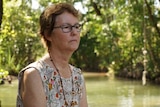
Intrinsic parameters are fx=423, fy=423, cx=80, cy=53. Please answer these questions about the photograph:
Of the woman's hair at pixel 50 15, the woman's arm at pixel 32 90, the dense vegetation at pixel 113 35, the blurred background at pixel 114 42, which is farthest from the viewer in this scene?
the dense vegetation at pixel 113 35

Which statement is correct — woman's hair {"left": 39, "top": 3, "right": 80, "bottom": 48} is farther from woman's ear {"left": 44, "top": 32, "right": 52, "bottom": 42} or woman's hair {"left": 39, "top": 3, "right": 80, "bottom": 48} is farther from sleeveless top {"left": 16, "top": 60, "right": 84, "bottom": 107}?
sleeveless top {"left": 16, "top": 60, "right": 84, "bottom": 107}

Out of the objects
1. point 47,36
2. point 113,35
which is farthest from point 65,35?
point 113,35

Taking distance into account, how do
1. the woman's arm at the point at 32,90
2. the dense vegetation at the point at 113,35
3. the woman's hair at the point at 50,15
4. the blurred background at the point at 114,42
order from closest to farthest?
the woman's arm at the point at 32,90 → the woman's hair at the point at 50,15 → the blurred background at the point at 114,42 → the dense vegetation at the point at 113,35

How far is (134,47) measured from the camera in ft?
63.6

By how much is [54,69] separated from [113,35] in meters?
18.6

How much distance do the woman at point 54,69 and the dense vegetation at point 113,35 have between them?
1404 cm

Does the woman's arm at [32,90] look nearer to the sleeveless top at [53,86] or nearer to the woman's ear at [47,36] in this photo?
the sleeveless top at [53,86]

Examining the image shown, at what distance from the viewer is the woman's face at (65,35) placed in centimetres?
201

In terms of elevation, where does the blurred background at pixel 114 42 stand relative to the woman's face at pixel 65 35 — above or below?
below

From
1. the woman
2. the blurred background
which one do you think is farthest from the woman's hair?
the blurred background

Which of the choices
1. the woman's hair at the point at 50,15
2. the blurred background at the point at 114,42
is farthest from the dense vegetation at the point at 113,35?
the woman's hair at the point at 50,15

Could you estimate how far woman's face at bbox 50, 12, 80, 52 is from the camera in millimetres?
2014

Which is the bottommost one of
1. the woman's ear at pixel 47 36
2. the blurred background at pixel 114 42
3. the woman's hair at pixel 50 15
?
A: the blurred background at pixel 114 42

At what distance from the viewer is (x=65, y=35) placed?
201 centimetres
